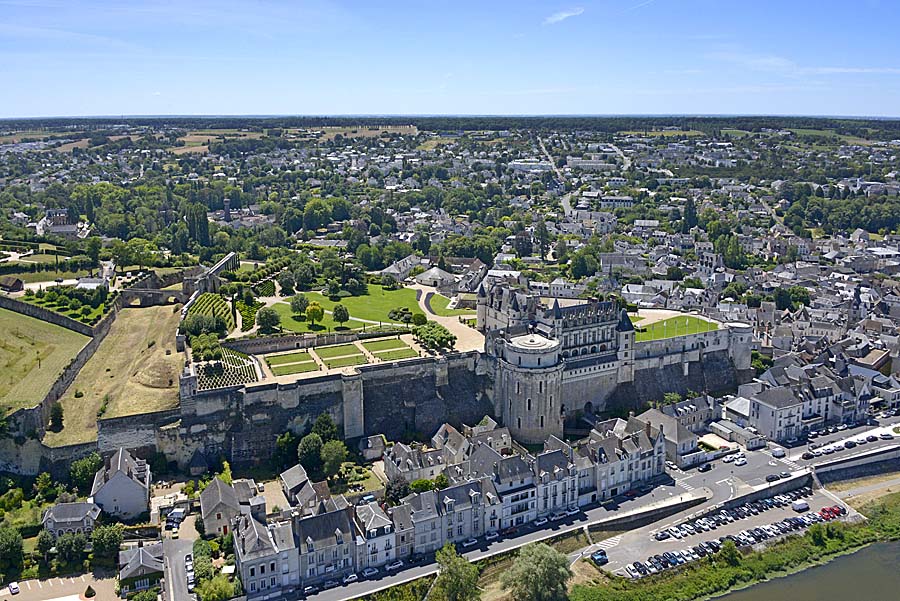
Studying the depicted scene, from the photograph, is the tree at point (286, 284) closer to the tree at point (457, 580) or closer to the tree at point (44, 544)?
the tree at point (44, 544)

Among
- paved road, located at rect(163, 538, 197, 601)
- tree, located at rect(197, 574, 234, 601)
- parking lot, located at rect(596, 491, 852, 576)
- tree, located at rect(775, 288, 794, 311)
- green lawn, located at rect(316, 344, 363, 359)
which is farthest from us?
tree, located at rect(775, 288, 794, 311)

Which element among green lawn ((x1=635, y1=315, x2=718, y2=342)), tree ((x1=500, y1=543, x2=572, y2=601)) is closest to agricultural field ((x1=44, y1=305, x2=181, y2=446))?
tree ((x1=500, y1=543, x2=572, y2=601))

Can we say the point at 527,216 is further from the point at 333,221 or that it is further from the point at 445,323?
the point at 445,323

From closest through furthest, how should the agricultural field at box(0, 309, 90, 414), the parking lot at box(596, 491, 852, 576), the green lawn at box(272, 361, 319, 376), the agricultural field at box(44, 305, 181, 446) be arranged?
the parking lot at box(596, 491, 852, 576), the agricultural field at box(44, 305, 181, 446), the agricultural field at box(0, 309, 90, 414), the green lawn at box(272, 361, 319, 376)

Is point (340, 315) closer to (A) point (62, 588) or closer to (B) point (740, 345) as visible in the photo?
(A) point (62, 588)

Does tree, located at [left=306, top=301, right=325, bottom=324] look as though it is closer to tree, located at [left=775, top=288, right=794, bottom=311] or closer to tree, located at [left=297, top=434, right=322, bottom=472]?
tree, located at [left=297, top=434, right=322, bottom=472]

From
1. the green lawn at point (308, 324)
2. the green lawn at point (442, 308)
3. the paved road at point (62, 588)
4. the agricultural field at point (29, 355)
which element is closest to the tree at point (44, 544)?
the paved road at point (62, 588)
